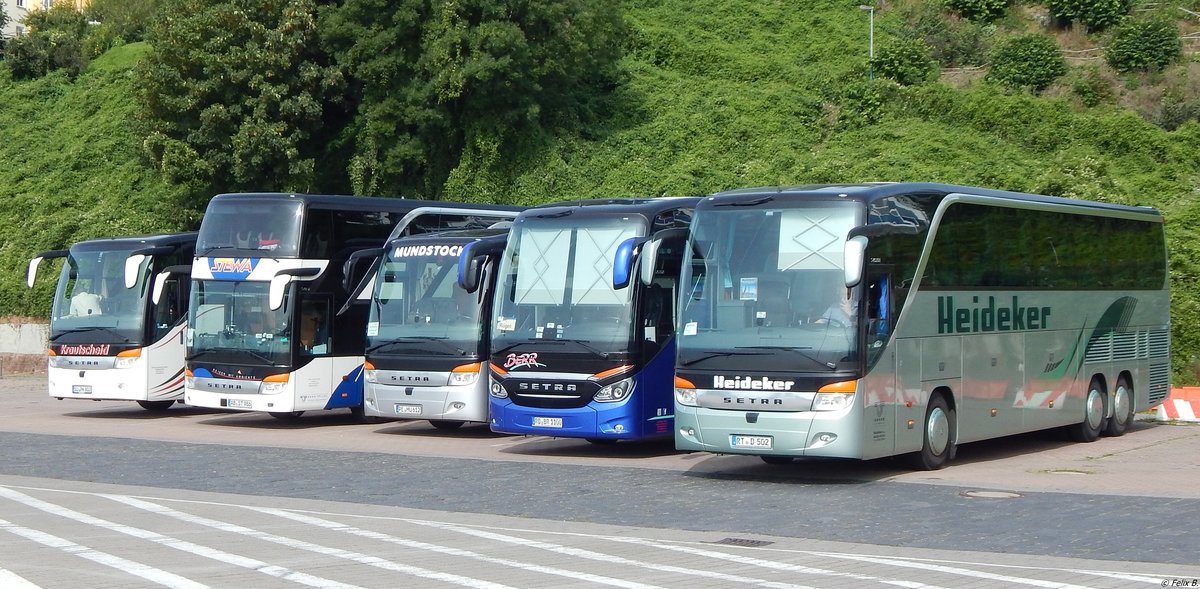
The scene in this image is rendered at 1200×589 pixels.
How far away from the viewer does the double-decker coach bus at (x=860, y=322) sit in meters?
14.5

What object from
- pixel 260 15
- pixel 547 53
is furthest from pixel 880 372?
pixel 260 15

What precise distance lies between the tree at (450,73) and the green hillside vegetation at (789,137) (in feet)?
2.39

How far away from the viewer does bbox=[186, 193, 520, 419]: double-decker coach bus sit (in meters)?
22.3

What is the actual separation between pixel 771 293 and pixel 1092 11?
30.7m

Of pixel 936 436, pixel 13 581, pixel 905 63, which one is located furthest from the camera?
pixel 905 63

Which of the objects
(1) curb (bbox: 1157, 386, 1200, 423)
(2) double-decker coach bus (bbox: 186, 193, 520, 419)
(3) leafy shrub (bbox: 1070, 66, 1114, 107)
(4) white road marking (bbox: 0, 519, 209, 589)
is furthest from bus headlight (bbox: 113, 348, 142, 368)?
(3) leafy shrub (bbox: 1070, 66, 1114, 107)

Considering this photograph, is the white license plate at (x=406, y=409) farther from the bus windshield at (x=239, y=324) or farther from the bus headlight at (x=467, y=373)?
the bus windshield at (x=239, y=324)

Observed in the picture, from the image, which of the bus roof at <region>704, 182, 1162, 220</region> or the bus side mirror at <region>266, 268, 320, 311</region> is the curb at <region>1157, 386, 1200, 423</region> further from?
the bus side mirror at <region>266, 268, 320, 311</region>

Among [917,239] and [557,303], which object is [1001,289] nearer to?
[917,239]

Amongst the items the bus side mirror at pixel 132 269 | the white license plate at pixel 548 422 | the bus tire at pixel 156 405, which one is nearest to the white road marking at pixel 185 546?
the white license plate at pixel 548 422

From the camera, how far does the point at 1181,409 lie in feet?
75.9

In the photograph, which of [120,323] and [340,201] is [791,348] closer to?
[340,201]

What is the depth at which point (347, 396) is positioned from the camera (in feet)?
76.2

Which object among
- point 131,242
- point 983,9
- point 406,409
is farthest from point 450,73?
point 983,9
